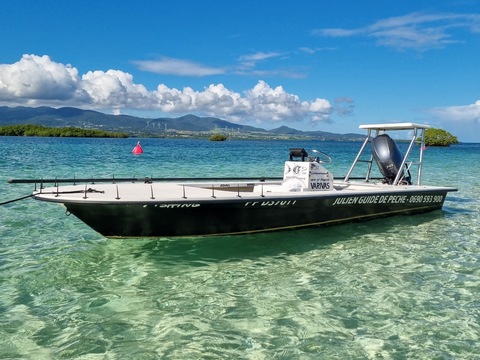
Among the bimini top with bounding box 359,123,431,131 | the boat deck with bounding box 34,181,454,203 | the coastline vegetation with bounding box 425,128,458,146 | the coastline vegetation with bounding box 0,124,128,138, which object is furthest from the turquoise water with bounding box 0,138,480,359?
the coastline vegetation with bounding box 0,124,128,138

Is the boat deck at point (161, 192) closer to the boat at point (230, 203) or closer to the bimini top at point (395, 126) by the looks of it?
the boat at point (230, 203)

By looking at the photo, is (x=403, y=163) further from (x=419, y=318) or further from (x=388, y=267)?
(x=419, y=318)

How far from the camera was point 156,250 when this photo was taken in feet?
34.7

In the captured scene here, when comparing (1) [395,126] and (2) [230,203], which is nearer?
(2) [230,203]

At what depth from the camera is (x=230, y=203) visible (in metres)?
10.8

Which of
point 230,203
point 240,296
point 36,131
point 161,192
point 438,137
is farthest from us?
point 36,131

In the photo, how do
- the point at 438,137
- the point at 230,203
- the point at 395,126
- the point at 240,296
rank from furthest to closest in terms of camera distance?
the point at 438,137 < the point at 395,126 < the point at 230,203 < the point at 240,296

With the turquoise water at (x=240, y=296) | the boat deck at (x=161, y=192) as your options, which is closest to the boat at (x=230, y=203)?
the boat deck at (x=161, y=192)

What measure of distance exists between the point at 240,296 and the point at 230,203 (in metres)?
3.42

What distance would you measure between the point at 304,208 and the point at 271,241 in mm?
1394

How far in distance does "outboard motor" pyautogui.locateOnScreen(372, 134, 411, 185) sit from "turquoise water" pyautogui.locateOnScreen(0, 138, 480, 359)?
12.1 feet

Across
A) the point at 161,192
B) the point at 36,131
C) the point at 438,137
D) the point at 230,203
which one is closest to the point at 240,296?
the point at 230,203

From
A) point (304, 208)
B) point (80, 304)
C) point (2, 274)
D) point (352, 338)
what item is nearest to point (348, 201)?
point (304, 208)

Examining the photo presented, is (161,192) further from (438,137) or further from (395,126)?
(438,137)
